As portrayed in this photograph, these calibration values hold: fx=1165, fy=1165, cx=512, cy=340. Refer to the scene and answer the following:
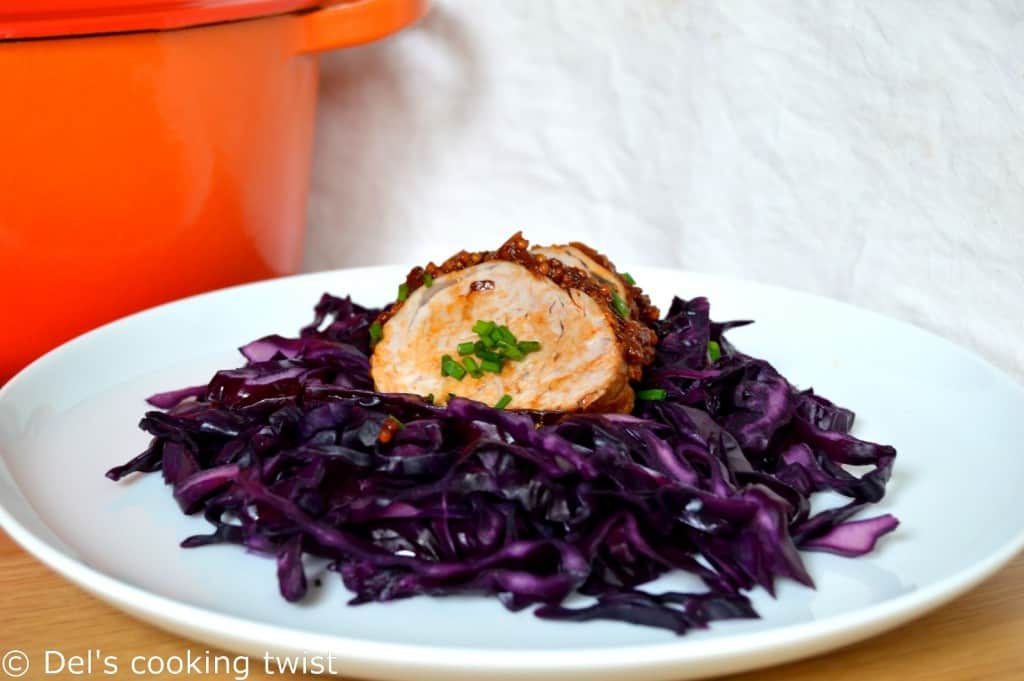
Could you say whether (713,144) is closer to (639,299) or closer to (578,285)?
(639,299)

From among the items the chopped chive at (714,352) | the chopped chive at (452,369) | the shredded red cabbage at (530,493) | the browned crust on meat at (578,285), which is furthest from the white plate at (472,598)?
the chopped chive at (452,369)

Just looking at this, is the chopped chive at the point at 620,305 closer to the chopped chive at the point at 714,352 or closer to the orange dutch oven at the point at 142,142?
the chopped chive at the point at 714,352

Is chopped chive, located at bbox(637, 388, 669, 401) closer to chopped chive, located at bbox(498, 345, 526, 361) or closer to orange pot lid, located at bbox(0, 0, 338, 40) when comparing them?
chopped chive, located at bbox(498, 345, 526, 361)

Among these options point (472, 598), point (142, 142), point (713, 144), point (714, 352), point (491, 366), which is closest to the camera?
point (472, 598)

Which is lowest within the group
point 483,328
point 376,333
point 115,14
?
point 376,333

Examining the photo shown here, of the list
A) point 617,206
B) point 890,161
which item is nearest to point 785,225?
point 890,161

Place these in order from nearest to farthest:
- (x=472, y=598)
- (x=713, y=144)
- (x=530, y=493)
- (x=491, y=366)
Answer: (x=472, y=598), (x=530, y=493), (x=491, y=366), (x=713, y=144)

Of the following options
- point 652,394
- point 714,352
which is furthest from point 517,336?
point 714,352
